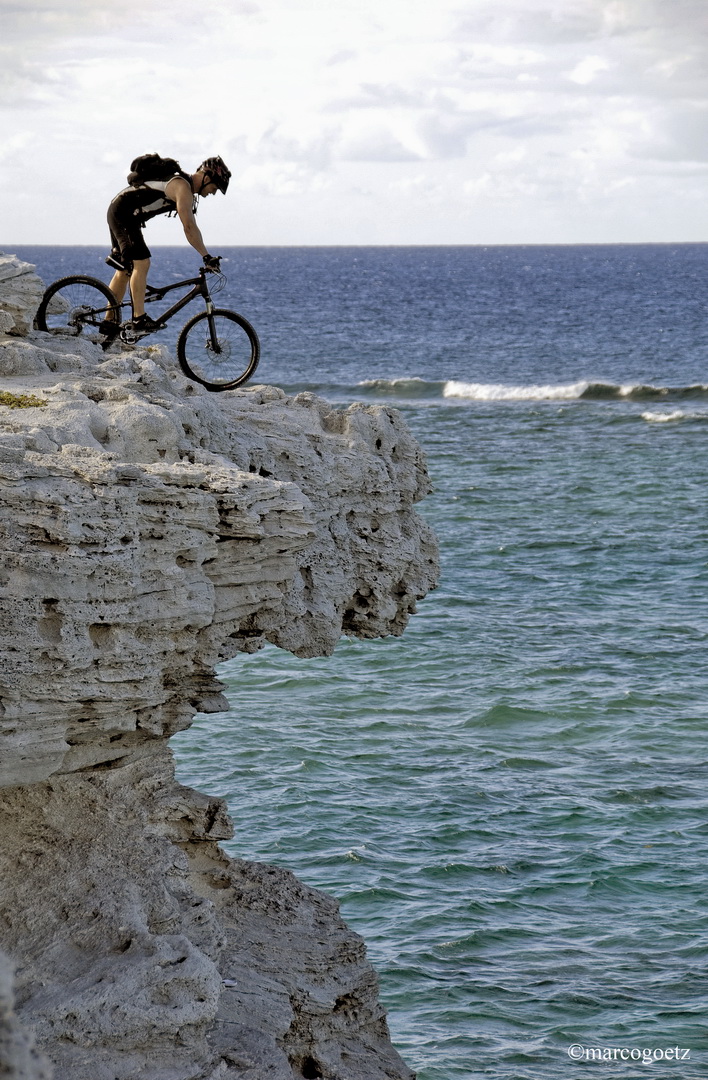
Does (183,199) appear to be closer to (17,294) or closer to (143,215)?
(143,215)

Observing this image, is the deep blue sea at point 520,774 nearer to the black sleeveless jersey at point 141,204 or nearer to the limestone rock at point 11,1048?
the black sleeveless jersey at point 141,204

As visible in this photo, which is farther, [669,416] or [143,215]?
[669,416]

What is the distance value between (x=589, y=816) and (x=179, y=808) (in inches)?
341

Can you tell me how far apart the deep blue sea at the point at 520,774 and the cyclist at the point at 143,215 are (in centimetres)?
762

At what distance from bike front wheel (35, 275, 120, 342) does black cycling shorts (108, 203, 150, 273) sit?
35 cm

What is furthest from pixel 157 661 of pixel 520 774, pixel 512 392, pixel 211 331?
pixel 512 392

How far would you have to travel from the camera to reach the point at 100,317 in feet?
38.8

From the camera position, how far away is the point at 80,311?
11383 millimetres

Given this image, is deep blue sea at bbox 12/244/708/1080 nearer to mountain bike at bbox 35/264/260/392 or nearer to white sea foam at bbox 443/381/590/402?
mountain bike at bbox 35/264/260/392

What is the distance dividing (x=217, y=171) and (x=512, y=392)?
45.5 m

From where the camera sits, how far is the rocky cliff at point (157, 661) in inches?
275

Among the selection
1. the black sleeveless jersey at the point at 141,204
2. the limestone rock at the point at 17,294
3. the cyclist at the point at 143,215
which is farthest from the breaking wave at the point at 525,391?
the limestone rock at the point at 17,294

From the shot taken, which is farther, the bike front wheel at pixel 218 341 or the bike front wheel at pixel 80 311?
the bike front wheel at pixel 218 341

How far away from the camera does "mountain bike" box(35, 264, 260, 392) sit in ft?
37.7
